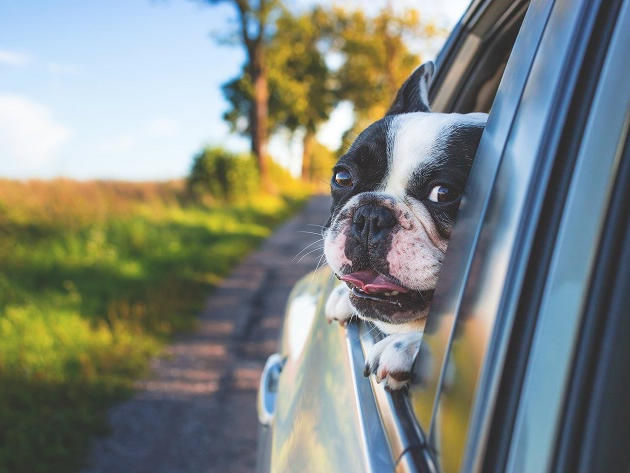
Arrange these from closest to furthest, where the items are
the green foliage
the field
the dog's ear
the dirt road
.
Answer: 1. the dog's ear
2. the dirt road
3. the field
4. the green foliage

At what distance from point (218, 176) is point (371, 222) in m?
15.7

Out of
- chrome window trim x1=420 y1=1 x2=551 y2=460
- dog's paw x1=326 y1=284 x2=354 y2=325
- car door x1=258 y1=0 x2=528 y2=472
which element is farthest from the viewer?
dog's paw x1=326 y1=284 x2=354 y2=325

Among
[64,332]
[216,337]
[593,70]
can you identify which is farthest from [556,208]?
[216,337]

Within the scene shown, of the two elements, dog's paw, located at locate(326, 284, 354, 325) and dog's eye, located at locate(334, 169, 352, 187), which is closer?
dog's paw, located at locate(326, 284, 354, 325)

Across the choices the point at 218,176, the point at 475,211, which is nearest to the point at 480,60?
the point at 475,211

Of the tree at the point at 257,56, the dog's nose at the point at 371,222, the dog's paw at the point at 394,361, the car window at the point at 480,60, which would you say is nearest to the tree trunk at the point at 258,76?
the tree at the point at 257,56

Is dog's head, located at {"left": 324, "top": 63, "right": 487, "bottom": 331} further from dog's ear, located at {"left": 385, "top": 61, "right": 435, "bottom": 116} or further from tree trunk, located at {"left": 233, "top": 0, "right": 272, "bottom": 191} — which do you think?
tree trunk, located at {"left": 233, "top": 0, "right": 272, "bottom": 191}

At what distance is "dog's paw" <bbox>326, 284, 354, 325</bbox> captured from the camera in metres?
1.74

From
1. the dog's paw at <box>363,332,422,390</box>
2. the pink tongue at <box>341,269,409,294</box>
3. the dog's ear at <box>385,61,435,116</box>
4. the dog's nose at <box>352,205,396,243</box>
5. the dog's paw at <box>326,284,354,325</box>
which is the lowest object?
the dog's paw at <box>326,284,354,325</box>

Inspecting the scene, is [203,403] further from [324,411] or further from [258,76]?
[258,76]

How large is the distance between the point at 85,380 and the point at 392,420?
12.1 ft

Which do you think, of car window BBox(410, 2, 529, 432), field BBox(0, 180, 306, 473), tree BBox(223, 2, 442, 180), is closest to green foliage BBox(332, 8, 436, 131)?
tree BBox(223, 2, 442, 180)

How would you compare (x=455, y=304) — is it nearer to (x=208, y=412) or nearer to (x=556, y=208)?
(x=556, y=208)

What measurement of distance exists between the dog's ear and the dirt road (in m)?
0.63
